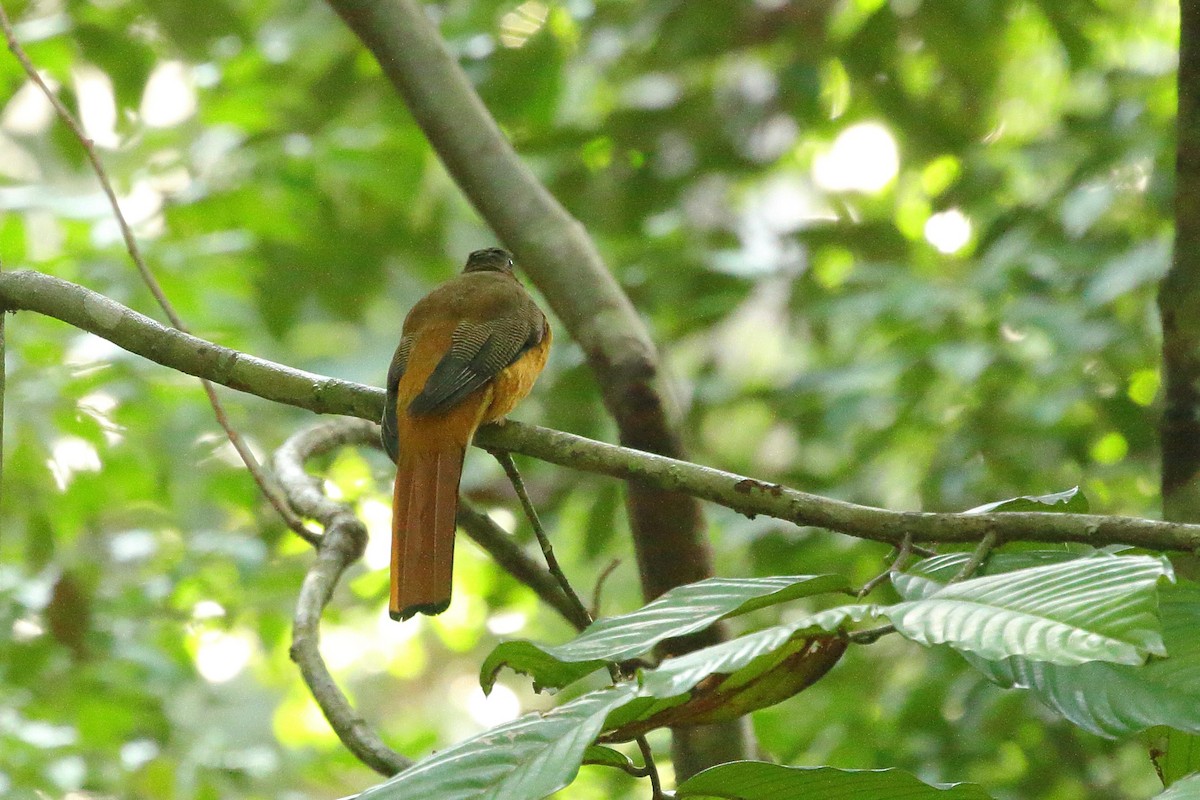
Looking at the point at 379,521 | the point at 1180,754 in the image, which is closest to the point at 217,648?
the point at 379,521

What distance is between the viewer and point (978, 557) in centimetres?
118

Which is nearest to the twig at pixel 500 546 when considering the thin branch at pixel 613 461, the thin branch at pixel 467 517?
the thin branch at pixel 467 517

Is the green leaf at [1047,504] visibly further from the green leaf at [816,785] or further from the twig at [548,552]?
the twig at [548,552]

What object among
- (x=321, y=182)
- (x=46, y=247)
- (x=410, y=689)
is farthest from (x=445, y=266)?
(x=410, y=689)

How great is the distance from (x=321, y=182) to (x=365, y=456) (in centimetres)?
103

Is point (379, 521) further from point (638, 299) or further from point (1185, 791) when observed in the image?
point (1185, 791)

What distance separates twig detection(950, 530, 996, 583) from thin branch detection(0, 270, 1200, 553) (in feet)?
0.05

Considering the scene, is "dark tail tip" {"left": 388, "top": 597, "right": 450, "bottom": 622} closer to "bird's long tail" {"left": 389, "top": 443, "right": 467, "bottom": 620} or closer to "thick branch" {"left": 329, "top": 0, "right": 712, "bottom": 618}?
"bird's long tail" {"left": 389, "top": 443, "right": 467, "bottom": 620}

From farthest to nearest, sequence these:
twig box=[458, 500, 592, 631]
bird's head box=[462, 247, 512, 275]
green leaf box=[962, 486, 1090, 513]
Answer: bird's head box=[462, 247, 512, 275] < twig box=[458, 500, 592, 631] < green leaf box=[962, 486, 1090, 513]

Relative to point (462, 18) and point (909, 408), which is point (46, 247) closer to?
point (462, 18)

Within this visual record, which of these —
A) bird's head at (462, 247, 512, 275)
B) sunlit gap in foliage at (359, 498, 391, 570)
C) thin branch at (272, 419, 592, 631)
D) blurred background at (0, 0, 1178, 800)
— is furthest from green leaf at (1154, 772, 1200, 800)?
sunlit gap in foliage at (359, 498, 391, 570)

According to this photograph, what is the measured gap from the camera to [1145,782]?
3506 millimetres

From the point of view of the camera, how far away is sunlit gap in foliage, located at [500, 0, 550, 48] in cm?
372

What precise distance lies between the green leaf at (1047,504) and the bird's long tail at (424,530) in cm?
96
